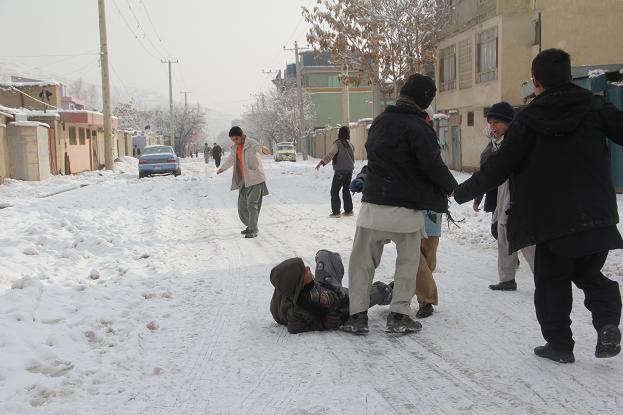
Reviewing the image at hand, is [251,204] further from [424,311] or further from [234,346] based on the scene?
[234,346]

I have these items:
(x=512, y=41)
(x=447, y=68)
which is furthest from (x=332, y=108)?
(x=512, y=41)

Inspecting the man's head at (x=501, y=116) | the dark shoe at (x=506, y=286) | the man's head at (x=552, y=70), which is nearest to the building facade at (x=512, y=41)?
the dark shoe at (x=506, y=286)

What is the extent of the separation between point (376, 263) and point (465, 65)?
884 inches

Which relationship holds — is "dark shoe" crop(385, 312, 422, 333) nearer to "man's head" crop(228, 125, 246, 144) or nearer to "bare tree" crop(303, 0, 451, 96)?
"man's head" crop(228, 125, 246, 144)

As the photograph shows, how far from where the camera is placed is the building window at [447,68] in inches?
1063

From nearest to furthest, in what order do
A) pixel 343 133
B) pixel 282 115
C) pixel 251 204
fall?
pixel 251 204
pixel 343 133
pixel 282 115

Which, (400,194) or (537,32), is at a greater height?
(537,32)

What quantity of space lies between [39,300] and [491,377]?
3.67 metres

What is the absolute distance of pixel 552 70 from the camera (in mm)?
3613

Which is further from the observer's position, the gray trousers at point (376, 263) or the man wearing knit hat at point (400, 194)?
the gray trousers at point (376, 263)

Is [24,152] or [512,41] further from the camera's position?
[24,152]

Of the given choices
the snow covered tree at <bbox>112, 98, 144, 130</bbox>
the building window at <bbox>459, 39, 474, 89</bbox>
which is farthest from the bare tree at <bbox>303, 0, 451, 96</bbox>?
the snow covered tree at <bbox>112, 98, 144, 130</bbox>

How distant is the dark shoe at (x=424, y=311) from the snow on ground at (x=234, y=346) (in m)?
0.05

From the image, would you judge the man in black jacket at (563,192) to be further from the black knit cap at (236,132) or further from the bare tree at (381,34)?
the bare tree at (381,34)
